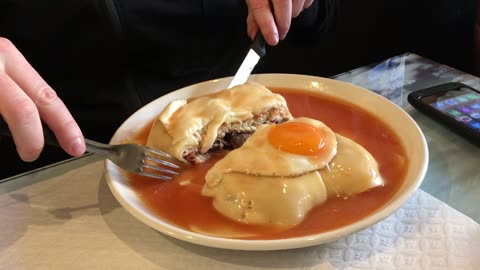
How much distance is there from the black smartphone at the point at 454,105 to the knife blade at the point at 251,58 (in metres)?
0.38

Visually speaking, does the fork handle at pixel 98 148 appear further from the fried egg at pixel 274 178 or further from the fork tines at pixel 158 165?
the fried egg at pixel 274 178

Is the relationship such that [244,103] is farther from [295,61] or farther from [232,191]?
[295,61]

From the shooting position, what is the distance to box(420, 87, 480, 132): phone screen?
1.04 meters

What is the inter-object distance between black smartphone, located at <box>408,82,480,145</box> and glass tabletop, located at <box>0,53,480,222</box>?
0.03m

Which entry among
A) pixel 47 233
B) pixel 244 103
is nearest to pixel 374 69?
pixel 244 103

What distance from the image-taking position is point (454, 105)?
1.09m

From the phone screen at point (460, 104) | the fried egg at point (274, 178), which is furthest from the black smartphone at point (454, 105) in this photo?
the fried egg at point (274, 178)

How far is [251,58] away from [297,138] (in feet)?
1.28

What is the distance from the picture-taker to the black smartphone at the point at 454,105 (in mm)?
1019

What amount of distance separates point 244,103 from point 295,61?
48.7 inches

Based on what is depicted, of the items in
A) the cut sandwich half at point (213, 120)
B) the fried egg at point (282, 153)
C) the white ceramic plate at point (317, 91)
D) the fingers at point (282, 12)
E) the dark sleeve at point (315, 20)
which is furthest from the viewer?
the dark sleeve at point (315, 20)

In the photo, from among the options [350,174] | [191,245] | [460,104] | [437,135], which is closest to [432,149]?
[437,135]

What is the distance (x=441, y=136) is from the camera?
1.05m

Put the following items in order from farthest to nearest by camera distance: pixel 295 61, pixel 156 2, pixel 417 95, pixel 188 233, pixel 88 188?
pixel 295 61, pixel 156 2, pixel 417 95, pixel 88 188, pixel 188 233
